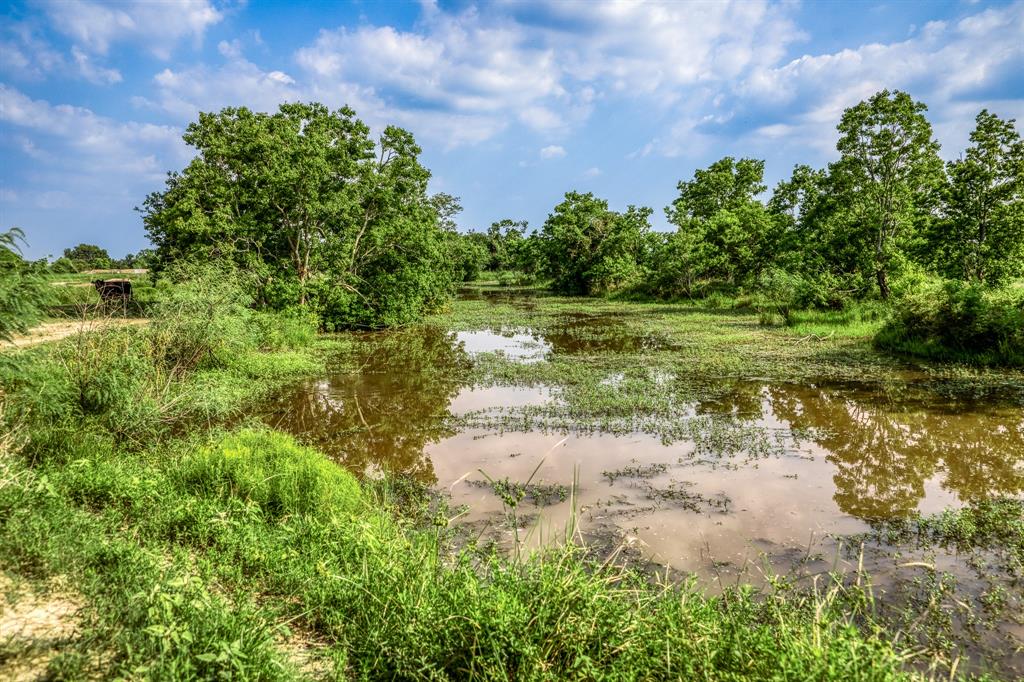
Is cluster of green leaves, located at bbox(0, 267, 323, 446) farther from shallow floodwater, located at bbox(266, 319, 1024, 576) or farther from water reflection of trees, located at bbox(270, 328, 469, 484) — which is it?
shallow floodwater, located at bbox(266, 319, 1024, 576)

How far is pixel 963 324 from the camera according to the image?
14727 mm

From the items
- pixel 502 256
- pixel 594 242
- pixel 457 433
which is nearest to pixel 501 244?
pixel 502 256

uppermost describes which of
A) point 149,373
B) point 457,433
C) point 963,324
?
point 149,373

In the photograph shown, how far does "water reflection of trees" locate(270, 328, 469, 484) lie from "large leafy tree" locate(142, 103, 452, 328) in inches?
227

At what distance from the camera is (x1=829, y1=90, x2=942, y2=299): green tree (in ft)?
66.5

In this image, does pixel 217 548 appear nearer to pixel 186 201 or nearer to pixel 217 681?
pixel 217 681

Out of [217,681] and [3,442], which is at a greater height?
[3,442]

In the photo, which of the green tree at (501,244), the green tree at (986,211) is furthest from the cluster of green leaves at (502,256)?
the green tree at (986,211)

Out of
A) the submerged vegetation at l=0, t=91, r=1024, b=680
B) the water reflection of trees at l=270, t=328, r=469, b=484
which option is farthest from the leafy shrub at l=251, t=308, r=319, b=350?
the water reflection of trees at l=270, t=328, r=469, b=484

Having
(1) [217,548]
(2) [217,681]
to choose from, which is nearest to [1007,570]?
(2) [217,681]

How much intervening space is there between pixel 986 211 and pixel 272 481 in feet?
75.4

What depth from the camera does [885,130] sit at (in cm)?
2064

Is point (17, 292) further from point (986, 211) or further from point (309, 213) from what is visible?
point (986, 211)

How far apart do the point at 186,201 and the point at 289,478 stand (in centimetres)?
1959
